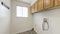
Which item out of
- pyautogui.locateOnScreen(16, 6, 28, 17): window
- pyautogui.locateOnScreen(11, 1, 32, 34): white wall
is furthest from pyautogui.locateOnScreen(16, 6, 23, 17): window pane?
pyautogui.locateOnScreen(11, 1, 32, 34): white wall

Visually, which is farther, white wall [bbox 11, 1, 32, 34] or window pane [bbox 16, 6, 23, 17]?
window pane [bbox 16, 6, 23, 17]

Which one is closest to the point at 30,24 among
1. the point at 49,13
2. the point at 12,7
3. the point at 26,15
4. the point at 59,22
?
the point at 26,15

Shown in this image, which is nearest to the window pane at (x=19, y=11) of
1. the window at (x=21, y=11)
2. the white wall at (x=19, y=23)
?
the window at (x=21, y=11)

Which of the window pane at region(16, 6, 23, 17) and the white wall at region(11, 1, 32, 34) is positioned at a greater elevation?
the window pane at region(16, 6, 23, 17)

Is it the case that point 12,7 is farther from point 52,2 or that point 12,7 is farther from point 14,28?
point 52,2

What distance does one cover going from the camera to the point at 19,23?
467cm

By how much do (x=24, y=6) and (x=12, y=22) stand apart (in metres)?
1.20

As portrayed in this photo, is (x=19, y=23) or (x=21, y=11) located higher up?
(x=21, y=11)

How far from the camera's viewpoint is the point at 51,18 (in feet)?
9.53

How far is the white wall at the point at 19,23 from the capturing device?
14.4 ft

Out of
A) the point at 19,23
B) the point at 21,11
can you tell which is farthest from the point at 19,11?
the point at 19,23

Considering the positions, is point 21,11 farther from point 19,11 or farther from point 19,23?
point 19,23

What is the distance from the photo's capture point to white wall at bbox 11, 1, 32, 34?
4.39m

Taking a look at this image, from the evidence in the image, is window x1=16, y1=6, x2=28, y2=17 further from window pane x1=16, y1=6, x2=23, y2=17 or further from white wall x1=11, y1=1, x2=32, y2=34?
white wall x1=11, y1=1, x2=32, y2=34
